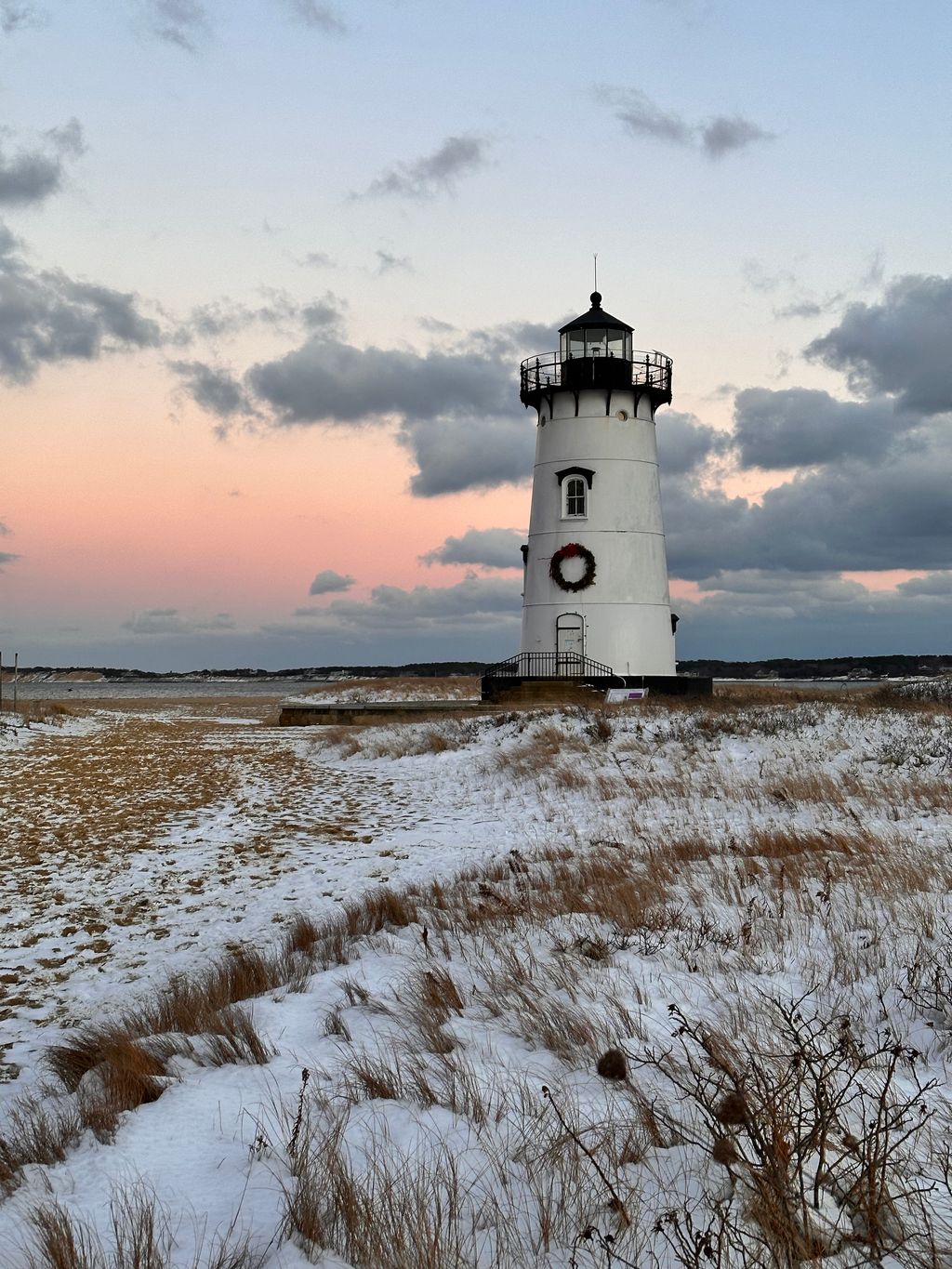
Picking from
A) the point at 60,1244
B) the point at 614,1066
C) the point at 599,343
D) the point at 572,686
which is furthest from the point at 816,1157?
the point at 599,343

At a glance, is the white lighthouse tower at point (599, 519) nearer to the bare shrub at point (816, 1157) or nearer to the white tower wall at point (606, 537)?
the white tower wall at point (606, 537)

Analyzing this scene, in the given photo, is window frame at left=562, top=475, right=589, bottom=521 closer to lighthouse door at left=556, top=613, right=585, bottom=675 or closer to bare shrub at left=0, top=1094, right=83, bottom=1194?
lighthouse door at left=556, top=613, right=585, bottom=675

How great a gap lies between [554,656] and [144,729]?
51.7ft

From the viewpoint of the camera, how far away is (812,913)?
6316 millimetres

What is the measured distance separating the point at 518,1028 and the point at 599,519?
3092 centimetres

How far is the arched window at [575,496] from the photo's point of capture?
A: 34750mm

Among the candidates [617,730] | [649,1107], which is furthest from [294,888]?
[617,730]

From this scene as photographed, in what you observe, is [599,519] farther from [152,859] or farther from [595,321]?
[152,859]

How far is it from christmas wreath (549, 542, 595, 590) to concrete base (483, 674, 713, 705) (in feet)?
12.4

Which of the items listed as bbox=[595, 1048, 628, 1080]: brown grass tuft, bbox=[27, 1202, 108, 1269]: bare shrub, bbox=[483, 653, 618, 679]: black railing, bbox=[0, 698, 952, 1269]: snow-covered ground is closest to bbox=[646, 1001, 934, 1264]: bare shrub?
bbox=[0, 698, 952, 1269]: snow-covered ground

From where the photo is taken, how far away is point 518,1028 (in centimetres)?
455

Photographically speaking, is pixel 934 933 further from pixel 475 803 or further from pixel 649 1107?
pixel 475 803

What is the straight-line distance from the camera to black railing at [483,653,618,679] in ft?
111

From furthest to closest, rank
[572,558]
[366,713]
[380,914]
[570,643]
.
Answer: [570,643] → [572,558] → [366,713] → [380,914]
